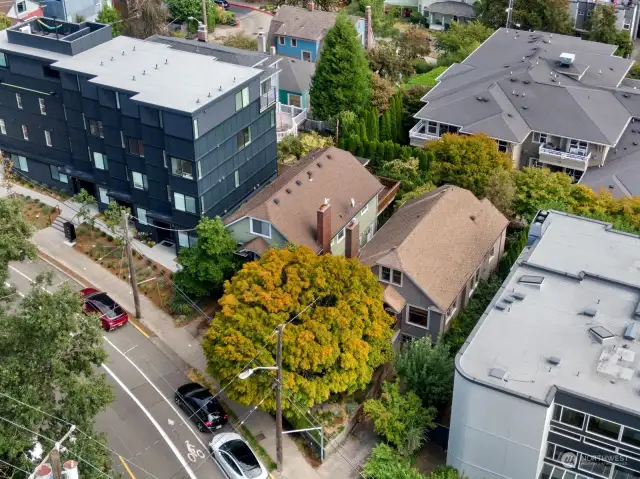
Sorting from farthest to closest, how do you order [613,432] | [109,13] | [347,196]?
[109,13], [347,196], [613,432]

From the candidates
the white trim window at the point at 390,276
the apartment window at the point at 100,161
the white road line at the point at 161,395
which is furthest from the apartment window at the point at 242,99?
the white road line at the point at 161,395

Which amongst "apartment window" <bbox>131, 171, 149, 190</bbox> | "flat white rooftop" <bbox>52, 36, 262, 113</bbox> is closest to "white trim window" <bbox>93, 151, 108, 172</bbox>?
"apartment window" <bbox>131, 171, 149, 190</bbox>

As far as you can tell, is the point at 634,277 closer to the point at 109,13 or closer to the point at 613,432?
the point at 613,432

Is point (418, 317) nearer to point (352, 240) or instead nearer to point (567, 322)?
point (352, 240)

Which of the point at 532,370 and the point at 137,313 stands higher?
the point at 532,370

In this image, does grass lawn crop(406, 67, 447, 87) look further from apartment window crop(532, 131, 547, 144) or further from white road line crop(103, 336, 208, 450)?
white road line crop(103, 336, 208, 450)

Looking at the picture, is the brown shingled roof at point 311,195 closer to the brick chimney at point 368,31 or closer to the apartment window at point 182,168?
the apartment window at point 182,168

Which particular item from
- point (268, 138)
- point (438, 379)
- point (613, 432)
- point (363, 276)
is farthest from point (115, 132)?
point (613, 432)
